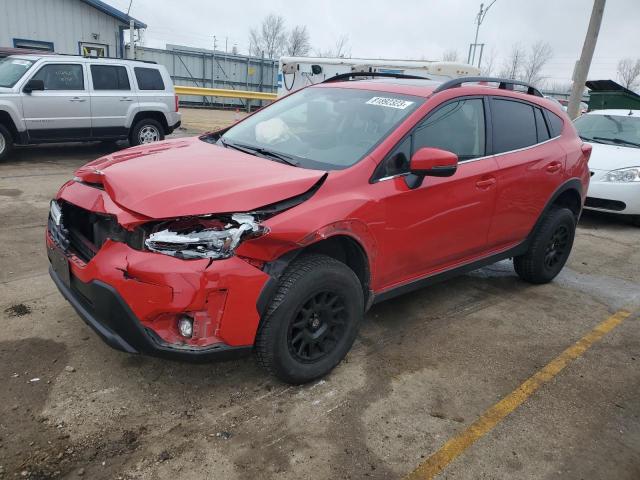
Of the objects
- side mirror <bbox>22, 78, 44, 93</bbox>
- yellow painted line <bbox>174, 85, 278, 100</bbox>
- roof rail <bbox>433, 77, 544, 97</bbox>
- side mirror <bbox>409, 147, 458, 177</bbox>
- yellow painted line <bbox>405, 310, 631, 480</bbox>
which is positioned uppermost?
roof rail <bbox>433, 77, 544, 97</bbox>

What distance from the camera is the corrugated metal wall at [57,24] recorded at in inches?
616

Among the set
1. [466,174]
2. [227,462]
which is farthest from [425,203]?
[227,462]

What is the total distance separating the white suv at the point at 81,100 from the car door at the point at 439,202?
7944mm

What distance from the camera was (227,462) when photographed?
2.44 meters

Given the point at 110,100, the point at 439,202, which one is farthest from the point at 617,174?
the point at 110,100

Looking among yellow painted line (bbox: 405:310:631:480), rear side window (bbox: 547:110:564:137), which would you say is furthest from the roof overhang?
yellow painted line (bbox: 405:310:631:480)

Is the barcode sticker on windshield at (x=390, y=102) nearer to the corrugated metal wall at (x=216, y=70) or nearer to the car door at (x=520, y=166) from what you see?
the car door at (x=520, y=166)

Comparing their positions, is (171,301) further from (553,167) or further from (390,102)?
(553,167)

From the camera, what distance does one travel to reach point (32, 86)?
8750 mm

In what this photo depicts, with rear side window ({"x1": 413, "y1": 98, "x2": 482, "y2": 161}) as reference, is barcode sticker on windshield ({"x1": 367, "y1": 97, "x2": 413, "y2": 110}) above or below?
above

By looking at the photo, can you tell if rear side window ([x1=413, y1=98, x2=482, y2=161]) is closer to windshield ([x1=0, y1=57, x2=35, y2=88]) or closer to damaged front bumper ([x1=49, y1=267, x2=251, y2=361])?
damaged front bumper ([x1=49, y1=267, x2=251, y2=361])

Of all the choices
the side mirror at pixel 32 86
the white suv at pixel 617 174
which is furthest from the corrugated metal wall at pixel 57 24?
the white suv at pixel 617 174

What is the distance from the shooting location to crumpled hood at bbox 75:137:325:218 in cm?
254

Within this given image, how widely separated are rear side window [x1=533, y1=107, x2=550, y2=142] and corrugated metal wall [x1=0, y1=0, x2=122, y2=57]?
16.8 meters
